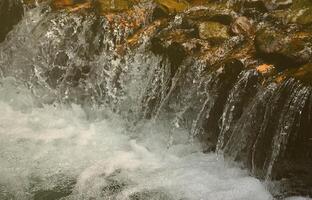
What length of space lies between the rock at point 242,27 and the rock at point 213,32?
166mm

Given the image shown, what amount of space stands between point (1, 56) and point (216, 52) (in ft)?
18.1

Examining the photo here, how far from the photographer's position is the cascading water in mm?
6707

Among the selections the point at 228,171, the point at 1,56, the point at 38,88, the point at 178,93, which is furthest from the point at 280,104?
the point at 1,56

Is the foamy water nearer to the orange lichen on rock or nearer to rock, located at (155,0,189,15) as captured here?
the orange lichen on rock

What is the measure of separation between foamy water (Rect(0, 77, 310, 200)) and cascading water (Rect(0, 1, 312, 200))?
0.02m

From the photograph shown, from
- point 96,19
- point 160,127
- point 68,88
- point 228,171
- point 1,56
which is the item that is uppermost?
point 96,19

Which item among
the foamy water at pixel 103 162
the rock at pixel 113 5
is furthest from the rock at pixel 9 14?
the foamy water at pixel 103 162

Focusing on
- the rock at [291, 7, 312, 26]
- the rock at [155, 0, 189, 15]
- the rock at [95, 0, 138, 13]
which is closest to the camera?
the rock at [291, 7, 312, 26]

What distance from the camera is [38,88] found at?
980 centimetres

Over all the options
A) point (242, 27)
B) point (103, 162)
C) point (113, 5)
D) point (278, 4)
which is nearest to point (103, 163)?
point (103, 162)

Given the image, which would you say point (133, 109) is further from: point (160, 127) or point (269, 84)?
point (269, 84)

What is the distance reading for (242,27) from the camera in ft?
26.5

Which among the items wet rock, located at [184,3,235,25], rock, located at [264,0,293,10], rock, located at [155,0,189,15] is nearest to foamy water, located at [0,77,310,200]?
wet rock, located at [184,3,235,25]

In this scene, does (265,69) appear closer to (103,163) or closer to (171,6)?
(103,163)
